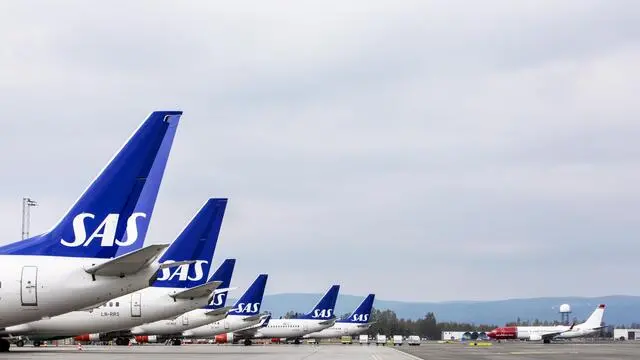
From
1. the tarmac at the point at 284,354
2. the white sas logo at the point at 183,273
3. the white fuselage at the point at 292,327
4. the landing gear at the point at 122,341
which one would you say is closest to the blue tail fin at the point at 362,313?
the white fuselage at the point at 292,327

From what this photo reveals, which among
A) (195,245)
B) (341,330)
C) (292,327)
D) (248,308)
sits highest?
(195,245)

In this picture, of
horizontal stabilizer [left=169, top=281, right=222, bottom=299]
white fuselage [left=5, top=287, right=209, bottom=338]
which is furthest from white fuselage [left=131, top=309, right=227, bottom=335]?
horizontal stabilizer [left=169, top=281, right=222, bottom=299]

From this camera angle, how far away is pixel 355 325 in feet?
433

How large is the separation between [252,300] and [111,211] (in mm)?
62019

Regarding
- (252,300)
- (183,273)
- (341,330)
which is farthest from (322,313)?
(183,273)

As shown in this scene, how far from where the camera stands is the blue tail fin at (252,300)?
3460 inches

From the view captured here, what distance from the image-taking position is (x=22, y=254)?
27.3 metres

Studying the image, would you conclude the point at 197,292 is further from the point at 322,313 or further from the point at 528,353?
the point at 322,313

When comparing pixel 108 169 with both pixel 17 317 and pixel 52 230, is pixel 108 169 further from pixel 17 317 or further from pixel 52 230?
pixel 17 317

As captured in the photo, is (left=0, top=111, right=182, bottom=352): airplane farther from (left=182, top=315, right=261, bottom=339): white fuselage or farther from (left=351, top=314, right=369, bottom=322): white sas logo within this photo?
(left=351, top=314, right=369, bottom=322): white sas logo

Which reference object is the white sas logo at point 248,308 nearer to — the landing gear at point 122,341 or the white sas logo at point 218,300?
the landing gear at point 122,341

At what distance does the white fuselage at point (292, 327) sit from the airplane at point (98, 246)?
8812cm

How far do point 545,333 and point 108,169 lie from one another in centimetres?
13534

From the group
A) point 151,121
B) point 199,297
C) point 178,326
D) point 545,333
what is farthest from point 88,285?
point 545,333
